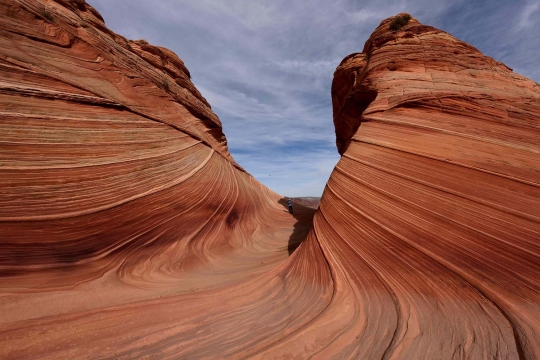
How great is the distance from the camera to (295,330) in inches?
85.0

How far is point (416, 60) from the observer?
5.59 metres

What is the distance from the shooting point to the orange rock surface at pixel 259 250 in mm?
2104

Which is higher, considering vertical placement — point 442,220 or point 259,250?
point 442,220

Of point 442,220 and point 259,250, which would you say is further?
point 259,250

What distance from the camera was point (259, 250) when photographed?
5.92 meters

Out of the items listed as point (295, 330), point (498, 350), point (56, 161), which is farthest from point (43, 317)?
point (498, 350)

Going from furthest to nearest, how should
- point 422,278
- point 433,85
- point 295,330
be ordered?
point 433,85
point 422,278
point 295,330

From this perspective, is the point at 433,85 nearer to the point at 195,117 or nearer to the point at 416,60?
the point at 416,60

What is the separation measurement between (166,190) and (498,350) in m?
5.09

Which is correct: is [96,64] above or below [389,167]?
above

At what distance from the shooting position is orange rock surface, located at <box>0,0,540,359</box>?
82.8 inches

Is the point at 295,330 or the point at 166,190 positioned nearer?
the point at 295,330

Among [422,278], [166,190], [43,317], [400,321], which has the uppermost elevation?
[166,190]

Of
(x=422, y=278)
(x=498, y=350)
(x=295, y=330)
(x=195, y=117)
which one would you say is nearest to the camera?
(x=498, y=350)
